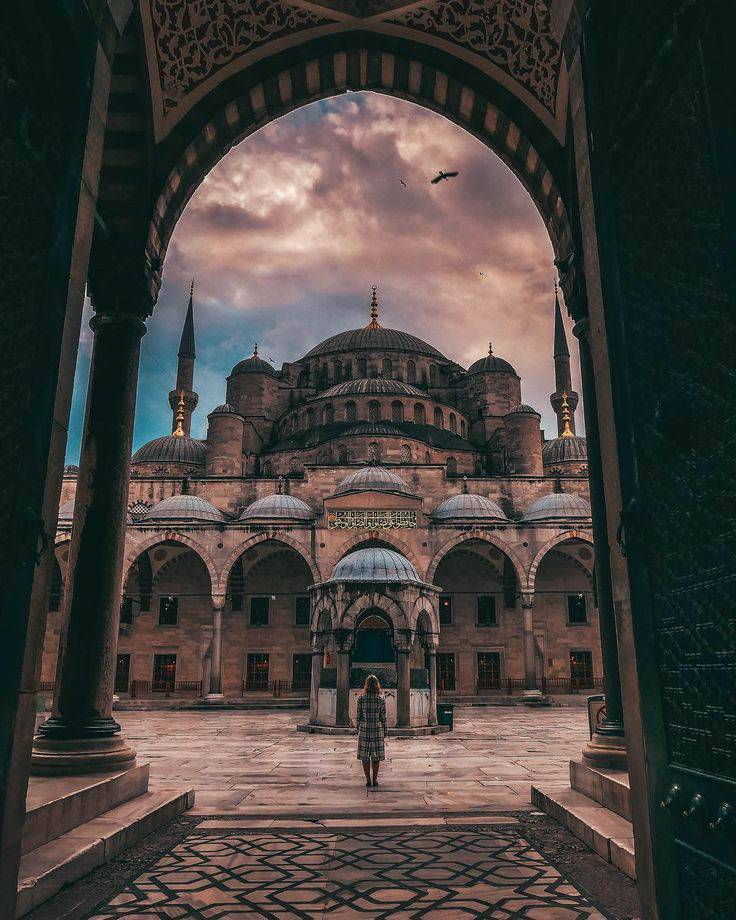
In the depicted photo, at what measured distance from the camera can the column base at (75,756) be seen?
4434mm

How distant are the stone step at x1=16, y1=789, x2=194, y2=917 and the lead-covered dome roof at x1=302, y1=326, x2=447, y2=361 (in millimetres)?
36601

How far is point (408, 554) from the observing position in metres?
24.8

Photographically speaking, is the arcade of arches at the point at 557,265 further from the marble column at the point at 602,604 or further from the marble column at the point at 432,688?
the marble column at the point at 432,688

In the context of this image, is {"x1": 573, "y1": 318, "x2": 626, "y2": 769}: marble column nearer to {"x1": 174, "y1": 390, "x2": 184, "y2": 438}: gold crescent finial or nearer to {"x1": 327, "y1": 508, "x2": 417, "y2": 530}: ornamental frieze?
{"x1": 327, "y1": 508, "x2": 417, "y2": 530}: ornamental frieze

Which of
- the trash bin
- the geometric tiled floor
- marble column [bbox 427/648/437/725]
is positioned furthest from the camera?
the trash bin

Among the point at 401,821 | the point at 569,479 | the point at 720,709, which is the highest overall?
the point at 569,479

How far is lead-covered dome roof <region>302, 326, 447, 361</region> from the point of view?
40.5 meters

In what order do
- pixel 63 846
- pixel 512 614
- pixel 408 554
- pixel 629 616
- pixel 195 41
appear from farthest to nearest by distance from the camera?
pixel 512 614, pixel 408 554, pixel 195 41, pixel 63 846, pixel 629 616

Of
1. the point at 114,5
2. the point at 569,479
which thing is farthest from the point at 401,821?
the point at 569,479

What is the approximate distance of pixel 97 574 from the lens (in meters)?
5.14

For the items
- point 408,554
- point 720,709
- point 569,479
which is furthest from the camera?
point 569,479

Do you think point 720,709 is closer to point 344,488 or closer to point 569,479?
point 344,488

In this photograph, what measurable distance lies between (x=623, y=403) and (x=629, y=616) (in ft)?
2.62

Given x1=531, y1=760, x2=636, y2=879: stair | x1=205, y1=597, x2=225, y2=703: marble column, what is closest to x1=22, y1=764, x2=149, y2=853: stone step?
x1=531, y1=760, x2=636, y2=879: stair
